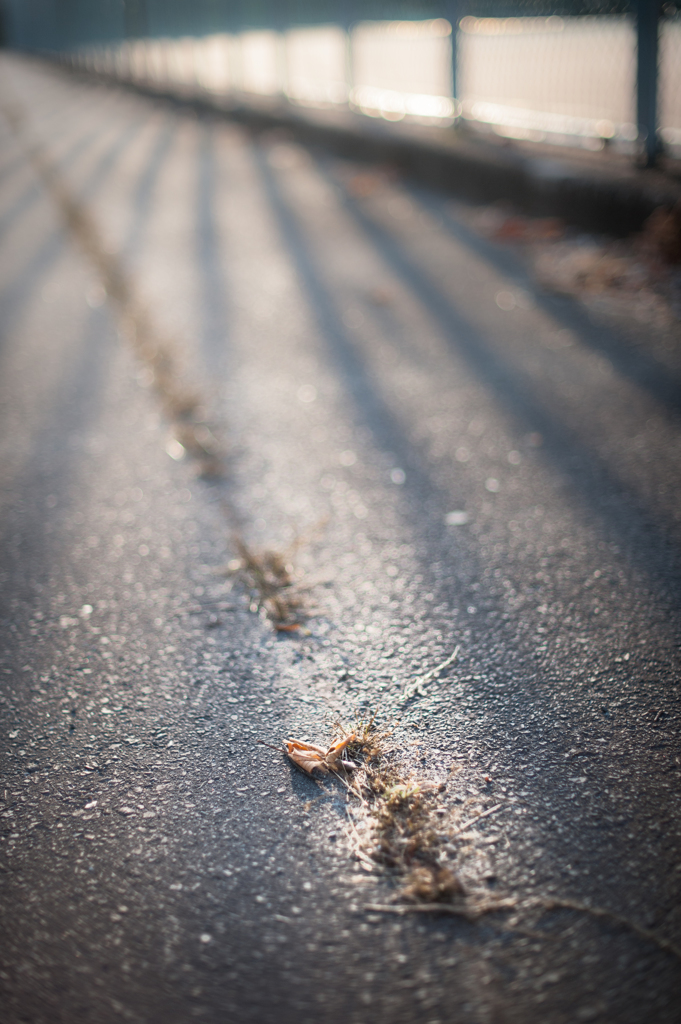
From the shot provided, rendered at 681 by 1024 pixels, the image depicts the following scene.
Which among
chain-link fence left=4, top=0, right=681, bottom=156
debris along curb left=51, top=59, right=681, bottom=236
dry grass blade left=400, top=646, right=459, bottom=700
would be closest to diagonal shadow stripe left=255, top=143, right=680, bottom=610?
dry grass blade left=400, top=646, right=459, bottom=700

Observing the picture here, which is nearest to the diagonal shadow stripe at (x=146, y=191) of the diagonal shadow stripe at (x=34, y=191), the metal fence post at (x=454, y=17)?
the diagonal shadow stripe at (x=34, y=191)

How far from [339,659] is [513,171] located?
17.2 ft

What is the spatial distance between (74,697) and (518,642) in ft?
3.42

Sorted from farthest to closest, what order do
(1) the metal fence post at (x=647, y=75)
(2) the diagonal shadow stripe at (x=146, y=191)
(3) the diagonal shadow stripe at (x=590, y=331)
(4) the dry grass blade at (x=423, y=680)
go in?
(2) the diagonal shadow stripe at (x=146, y=191) → (1) the metal fence post at (x=647, y=75) → (3) the diagonal shadow stripe at (x=590, y=331) → (4) the dry grass blade at (x=423, y=680)

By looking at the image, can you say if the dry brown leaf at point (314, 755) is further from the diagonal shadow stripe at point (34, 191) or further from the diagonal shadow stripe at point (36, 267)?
the diagonal shadow stripe at point (34, 191)

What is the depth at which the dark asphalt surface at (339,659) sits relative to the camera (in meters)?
1.29

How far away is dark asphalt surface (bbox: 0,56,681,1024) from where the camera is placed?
50.8 inches

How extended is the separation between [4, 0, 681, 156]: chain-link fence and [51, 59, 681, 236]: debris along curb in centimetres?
18

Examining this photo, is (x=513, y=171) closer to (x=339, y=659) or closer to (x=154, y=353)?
(x=154, y=353)

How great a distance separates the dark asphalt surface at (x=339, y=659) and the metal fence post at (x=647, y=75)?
1.61 meters

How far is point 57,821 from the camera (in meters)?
1.57

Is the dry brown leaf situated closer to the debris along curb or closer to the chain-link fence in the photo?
the debris along curb

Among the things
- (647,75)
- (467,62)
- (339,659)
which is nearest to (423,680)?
(339,659)

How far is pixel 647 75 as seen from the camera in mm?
5043
